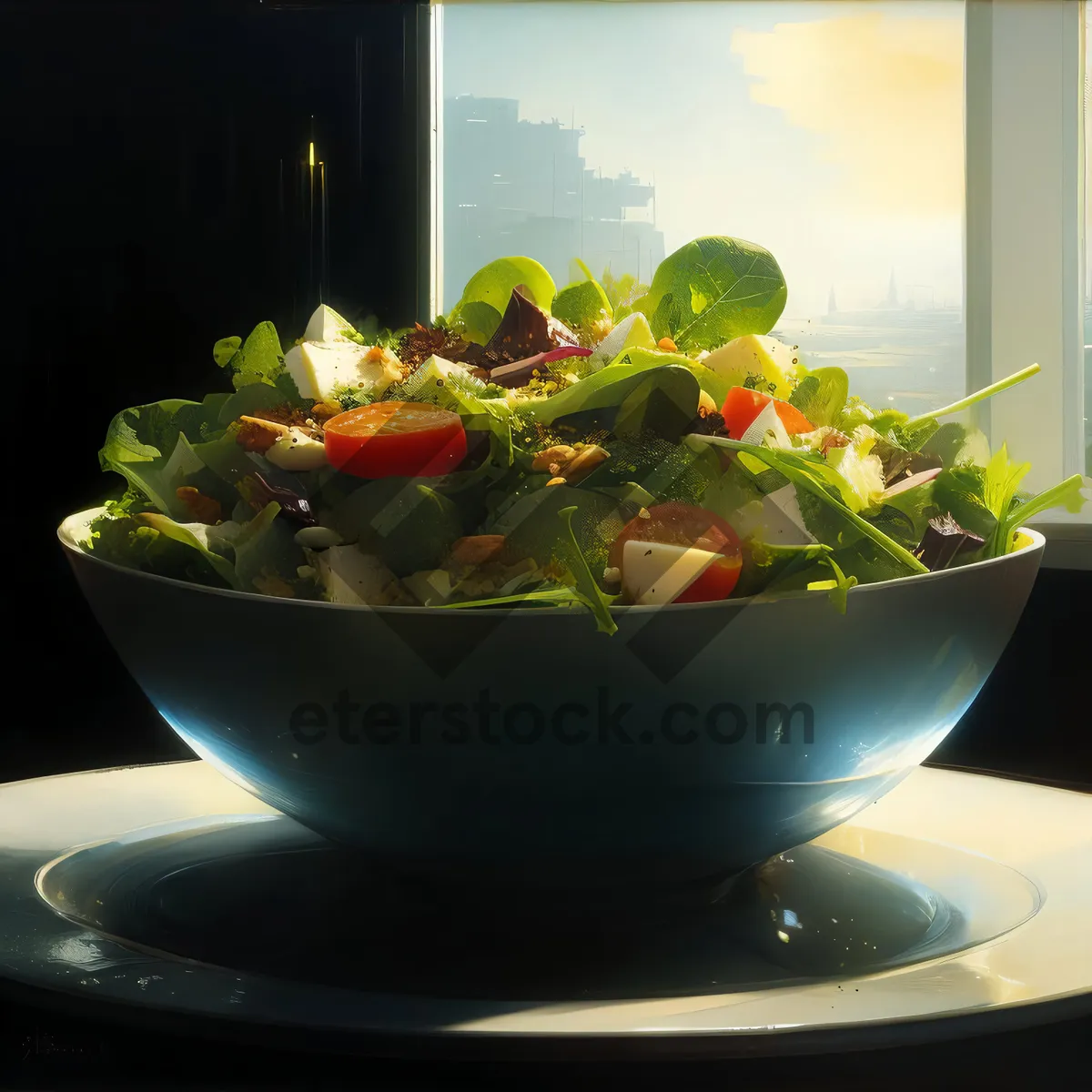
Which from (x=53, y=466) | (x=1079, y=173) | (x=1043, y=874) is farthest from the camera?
(x=1079, y=173)

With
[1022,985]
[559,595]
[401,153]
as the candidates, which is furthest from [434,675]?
[401,153]

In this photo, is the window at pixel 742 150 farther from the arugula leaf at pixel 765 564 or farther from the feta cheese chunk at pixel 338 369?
the arugula leaf at pixel 765 564

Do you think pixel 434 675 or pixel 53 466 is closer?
pixel 434 675

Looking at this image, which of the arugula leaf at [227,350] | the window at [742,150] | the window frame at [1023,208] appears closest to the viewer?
the arugula leaf at [227,350]

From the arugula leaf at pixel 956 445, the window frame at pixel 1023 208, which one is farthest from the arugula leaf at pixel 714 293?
the window frame at pixel 1023 208

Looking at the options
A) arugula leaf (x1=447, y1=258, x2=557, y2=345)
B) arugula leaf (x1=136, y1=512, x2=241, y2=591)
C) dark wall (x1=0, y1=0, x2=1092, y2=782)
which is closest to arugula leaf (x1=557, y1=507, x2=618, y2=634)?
Result: arugula leaf (x1=136, y1=512, x2=241, y2=591)

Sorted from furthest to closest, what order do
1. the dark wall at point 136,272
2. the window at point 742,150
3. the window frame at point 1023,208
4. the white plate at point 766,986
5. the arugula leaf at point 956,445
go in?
the window at point 742,150
the window frame at point 1023,208
the dark wall at point 136,272
the arugula leaf at point 956,445
the white plate at point 766,986

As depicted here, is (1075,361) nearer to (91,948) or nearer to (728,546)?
(728,546)
